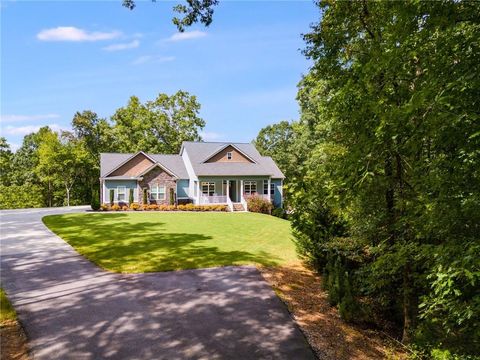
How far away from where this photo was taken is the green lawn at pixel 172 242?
12648 mm

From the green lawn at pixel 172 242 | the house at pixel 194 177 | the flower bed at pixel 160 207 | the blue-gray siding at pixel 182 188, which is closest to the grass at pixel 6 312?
the green lawn at pixel 172 242

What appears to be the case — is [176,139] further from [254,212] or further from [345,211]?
[345,211]

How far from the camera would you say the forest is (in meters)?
4.15

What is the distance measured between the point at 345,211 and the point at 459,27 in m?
5.16

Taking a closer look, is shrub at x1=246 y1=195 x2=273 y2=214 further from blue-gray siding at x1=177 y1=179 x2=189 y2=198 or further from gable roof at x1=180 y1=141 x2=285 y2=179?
blue-gray siding at x1=177 y1=179 x2=189 y2=198

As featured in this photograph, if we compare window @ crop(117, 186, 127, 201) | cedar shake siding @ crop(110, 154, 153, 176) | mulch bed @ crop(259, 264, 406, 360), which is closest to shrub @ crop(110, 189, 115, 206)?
window @ crop(117, 186, 127, 201)

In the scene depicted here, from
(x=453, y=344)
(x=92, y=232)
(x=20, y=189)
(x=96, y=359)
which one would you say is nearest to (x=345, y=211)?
(x=453, y=344)

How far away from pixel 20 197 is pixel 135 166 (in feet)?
50.7

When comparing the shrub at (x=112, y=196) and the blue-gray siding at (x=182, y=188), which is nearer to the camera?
the shrub at (x=112, y=196)

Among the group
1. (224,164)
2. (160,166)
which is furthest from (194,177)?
(160,166)

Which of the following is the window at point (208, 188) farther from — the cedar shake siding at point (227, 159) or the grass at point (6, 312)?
the grass at point (6, 312)

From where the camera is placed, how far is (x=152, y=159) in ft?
117

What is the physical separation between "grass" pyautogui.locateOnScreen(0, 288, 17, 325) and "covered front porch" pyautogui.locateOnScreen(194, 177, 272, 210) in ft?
84.3

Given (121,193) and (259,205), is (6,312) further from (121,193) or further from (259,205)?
(121,193)
